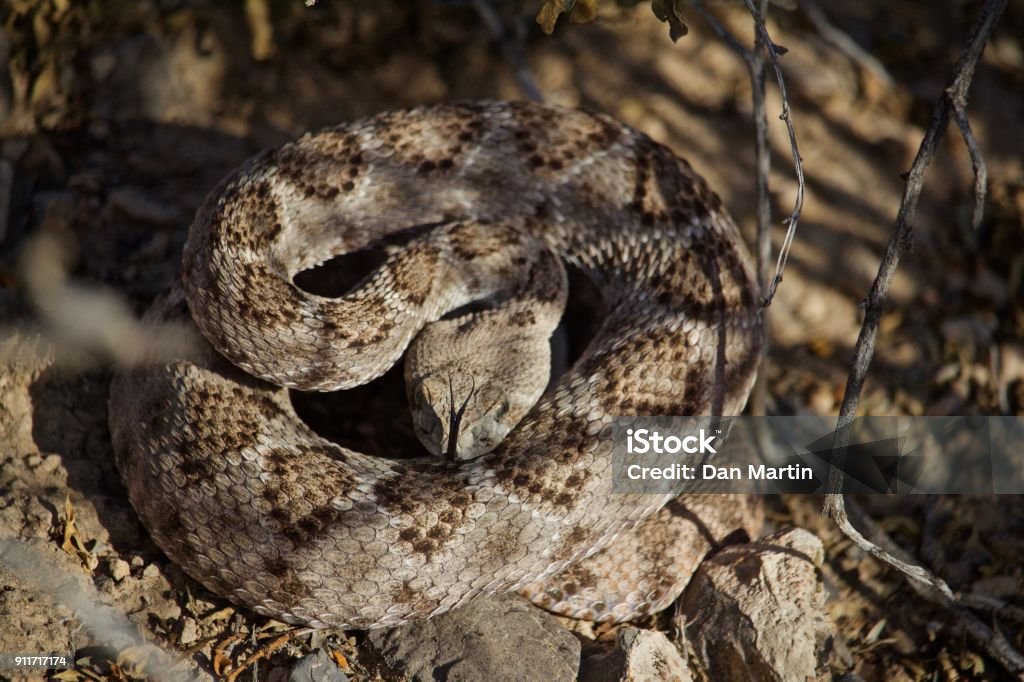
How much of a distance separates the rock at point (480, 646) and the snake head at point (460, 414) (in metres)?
0.73

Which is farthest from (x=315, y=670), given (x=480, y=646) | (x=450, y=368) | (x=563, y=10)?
(x=563, y=10)

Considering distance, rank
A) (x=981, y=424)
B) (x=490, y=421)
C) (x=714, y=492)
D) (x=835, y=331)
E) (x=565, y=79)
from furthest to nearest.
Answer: (x=565, y=79), (x=835, y=331), (x=981, y=424), (x=714, y=492), (x=490, y=421)

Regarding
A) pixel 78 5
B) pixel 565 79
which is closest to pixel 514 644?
pixel 565 79

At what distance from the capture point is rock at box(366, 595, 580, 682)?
13.2ft

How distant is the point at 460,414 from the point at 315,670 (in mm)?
1333

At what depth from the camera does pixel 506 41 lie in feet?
21.7

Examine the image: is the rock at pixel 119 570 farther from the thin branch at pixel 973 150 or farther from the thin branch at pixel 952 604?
the thin branch at pixel 973 150

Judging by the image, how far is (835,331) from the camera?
5.96 m

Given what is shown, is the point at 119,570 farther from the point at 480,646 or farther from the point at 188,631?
the point at 480,646

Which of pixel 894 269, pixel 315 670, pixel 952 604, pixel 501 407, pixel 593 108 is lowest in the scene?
pixel 315 670

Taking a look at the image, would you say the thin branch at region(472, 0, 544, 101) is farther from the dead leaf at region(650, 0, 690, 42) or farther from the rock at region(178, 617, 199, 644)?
the rock at region(178, 617, 199, 644)

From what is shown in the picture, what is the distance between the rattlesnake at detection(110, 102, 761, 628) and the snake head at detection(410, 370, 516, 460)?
0.02 metres

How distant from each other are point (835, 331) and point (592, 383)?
87.0 inches

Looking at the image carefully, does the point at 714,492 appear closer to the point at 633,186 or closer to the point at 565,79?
the point at 633,186
